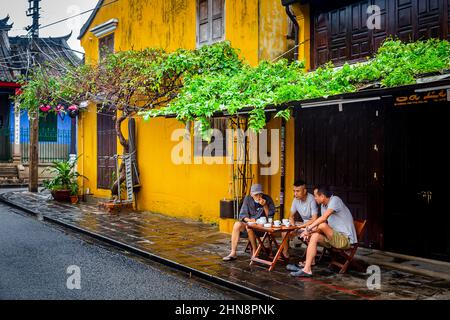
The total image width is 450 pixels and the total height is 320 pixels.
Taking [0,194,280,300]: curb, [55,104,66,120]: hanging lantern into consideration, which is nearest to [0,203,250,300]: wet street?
[0,194,280,300]: curb

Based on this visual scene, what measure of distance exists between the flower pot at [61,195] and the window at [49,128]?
37.1ft

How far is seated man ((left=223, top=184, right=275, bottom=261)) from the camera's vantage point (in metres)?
8.24

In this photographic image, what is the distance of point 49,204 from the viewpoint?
1650cm

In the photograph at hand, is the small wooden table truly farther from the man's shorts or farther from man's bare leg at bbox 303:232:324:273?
the man's shorts

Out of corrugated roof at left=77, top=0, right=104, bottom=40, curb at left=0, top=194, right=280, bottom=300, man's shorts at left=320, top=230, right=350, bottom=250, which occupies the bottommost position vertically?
curb at left=0, top=194, right=280, bottom=300

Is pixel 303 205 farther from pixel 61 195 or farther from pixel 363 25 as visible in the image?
pixel 61 195

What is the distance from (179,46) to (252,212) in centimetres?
690

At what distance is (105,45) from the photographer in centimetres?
1722

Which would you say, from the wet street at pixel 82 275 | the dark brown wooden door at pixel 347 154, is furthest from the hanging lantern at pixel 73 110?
the dark brown wooden door at pixel 347 154

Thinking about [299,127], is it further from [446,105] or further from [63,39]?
[63,39]

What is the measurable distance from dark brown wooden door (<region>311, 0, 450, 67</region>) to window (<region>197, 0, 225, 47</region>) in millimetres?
2740

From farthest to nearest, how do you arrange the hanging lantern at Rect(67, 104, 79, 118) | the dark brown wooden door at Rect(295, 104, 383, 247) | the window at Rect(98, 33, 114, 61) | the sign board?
the hanging lantern at Rect(67, 104, 79, 118) < the window at Rect(98, 33, 114, 61) < the dark brown wooden door at Rect(295, 104, 383, 247) < the sign board

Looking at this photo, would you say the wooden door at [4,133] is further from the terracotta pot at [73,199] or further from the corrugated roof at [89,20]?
the terracotta pot at [73,199]

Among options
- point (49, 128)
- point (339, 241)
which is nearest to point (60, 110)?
point (49, 128)
